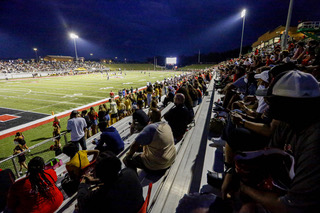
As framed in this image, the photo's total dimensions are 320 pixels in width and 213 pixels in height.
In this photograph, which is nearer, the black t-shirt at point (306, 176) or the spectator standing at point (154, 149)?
the black t-shirt at point (306, 176)

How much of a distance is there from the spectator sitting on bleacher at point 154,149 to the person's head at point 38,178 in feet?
4.61

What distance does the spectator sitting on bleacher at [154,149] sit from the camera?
9.10 ft

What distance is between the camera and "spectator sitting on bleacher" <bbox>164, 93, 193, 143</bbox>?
13.3ft

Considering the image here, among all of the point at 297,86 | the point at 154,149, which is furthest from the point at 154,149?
the point at 297,86

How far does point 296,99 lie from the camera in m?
1.09

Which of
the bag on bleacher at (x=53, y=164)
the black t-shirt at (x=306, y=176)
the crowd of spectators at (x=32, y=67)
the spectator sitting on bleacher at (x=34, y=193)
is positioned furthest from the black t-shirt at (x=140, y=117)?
the crowd of spectators at (x=32, y=67)

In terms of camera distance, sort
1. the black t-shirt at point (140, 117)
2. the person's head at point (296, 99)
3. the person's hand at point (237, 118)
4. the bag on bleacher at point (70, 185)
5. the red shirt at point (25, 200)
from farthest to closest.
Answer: the black t-shirt at point (140, 117) → the bag on bleacher at point (70, 185) → the red shirt at point (25, 200) → the person's hand at point (237, 118) → the person's head at point (296, 99)

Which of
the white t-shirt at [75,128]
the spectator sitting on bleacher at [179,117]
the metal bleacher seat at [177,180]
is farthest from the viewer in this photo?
the white t-shirt at [75,128]

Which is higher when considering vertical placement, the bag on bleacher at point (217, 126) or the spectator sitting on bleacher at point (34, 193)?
the bag on bleacher at point (217, 126)

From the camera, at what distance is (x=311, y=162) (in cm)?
89

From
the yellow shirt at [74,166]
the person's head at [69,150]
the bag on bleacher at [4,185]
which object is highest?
the person's head at [69,150]

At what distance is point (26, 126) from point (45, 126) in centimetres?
132

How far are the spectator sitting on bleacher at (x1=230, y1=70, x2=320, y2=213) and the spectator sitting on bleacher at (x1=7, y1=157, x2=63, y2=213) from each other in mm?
3070

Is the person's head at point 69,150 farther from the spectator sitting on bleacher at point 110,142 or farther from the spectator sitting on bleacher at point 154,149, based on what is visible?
the spectator sitting on bleacher at point 154,149
